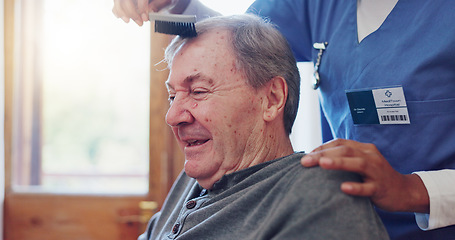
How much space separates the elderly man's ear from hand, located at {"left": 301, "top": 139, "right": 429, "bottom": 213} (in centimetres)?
25

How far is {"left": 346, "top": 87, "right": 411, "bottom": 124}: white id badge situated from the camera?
975mm

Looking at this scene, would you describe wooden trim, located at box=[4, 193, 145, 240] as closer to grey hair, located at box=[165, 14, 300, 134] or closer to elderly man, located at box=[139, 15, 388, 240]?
elderly man, located at box=[139, 15, 388, 240]

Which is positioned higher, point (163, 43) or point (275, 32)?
point (163, 43)

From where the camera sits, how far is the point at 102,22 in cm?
209

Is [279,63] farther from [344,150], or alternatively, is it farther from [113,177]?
[113,177]

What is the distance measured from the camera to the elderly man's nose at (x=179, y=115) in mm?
1003

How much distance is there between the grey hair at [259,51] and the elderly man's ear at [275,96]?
0.02 metres

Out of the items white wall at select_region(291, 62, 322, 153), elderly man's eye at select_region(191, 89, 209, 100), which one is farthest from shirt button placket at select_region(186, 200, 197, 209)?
white wall at select_region(291, 62, 322, 153)

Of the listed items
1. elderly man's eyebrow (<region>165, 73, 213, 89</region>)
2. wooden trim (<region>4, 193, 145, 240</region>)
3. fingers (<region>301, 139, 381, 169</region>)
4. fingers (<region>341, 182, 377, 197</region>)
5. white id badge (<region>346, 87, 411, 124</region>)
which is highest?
elderly man's eyebrow (<region>165, 73, 213, 89</region>)

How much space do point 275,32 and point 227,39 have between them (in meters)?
0.15

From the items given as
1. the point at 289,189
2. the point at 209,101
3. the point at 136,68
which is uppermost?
the point at 136,68

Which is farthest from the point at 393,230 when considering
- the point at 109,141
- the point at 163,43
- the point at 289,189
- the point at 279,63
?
the point at 109,141

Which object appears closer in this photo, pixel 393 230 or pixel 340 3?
pixel 393 230

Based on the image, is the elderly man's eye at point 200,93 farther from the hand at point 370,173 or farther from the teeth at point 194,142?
the hand at point 370,173
